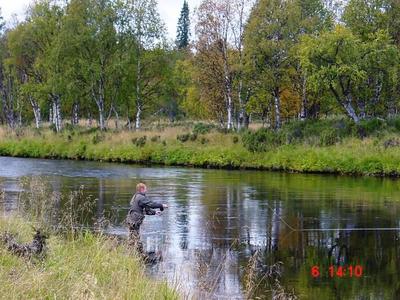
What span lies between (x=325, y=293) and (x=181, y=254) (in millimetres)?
4208

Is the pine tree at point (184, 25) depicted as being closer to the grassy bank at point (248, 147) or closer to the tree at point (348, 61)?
the grassy bank at point (248, 147)

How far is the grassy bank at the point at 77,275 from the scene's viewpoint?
25.5 ft

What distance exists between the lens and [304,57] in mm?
41812

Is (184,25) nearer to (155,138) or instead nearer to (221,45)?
(221,45)

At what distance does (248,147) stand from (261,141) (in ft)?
3.43

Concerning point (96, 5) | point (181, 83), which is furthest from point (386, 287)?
point (181, 83)

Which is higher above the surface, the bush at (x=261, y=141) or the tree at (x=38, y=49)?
the tree at (x=38, y=49)

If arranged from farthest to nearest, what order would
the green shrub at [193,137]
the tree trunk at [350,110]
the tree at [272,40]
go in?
the tree at [272,40]
the green shrub at [193,137]
the tree trunk at [350,110]

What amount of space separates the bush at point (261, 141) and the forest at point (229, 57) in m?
4.36

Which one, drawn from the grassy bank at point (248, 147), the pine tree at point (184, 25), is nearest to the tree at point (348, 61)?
the grassy bank at point (248, 147)

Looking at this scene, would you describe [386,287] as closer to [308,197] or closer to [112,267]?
[112,267]

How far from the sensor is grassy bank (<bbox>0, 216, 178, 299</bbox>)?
25.5 ft

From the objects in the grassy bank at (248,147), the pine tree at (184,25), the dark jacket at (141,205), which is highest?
the pine tree at (184,25)
